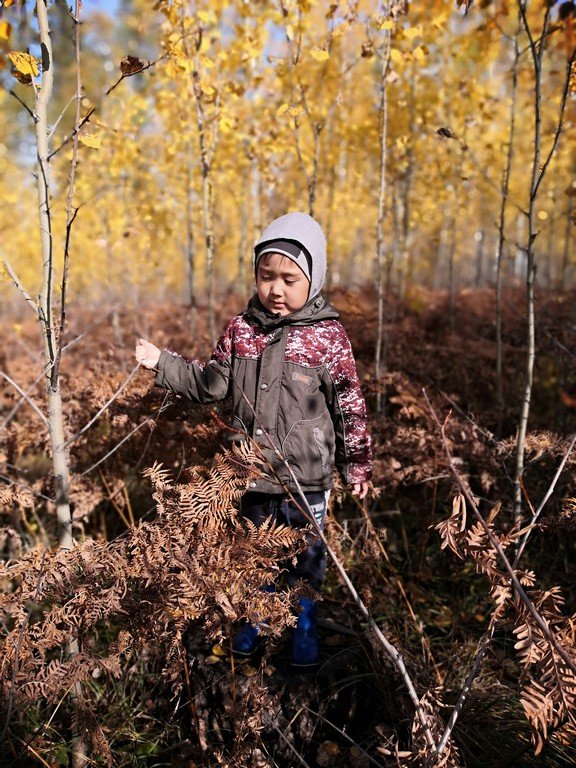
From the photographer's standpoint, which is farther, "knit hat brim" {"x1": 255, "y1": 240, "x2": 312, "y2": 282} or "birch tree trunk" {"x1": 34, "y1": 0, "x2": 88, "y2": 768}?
"knit hat brim" {"x1": 255, "y1": 240, "x2": 312, "y2": 282}

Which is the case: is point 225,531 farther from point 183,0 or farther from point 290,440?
point 183,0

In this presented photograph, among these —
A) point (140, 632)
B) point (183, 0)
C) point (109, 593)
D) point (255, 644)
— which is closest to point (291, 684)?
point (255, 644)

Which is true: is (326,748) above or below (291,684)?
below

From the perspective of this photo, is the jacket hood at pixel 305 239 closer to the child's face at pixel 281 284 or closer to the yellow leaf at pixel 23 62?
the child's face at pixel 281 284

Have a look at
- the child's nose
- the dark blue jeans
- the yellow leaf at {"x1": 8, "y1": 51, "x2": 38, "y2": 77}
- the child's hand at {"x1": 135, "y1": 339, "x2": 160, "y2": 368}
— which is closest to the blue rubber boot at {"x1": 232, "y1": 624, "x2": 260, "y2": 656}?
the dark blue jeans

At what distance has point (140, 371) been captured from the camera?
2.81 m

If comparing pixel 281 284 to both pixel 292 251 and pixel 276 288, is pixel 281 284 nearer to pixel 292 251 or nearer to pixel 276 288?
pixel 276 288

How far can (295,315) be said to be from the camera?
2.02 meters

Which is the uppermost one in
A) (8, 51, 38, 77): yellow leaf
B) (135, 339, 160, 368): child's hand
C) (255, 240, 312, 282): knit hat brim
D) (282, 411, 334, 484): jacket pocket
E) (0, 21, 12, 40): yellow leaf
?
(0, 21, 12, 40): yellow leaf

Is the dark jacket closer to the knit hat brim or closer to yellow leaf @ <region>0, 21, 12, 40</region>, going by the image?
the knit hat brim

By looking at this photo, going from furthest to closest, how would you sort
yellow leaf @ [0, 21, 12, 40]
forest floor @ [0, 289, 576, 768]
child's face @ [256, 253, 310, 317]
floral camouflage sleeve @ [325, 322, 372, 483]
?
floral camouflage sleeve @ [325, 322, 372, 483], child's face @ [256, 253, 310, 317], forest floor @ [0, 289, 576, 768], yellow leaf @ [0, 21, 12, 40]

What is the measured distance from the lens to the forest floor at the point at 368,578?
1863 millimetres

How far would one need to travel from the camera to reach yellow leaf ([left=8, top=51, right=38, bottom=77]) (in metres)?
1.51

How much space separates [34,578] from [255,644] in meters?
1.02
